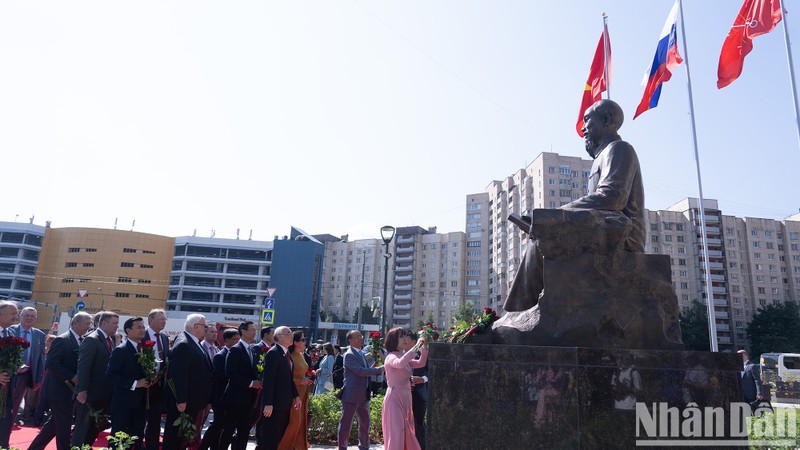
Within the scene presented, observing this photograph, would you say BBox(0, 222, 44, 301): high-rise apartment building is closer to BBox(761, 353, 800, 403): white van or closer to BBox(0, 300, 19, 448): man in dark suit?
BBox(0, 300, 19, 448): man in dark suit

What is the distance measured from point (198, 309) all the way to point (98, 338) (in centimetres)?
7446

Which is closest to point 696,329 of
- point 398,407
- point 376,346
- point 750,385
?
point 750,385

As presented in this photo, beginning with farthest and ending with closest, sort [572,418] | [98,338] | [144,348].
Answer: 1. [98,338]
2. [144,348]
3. [572,418]

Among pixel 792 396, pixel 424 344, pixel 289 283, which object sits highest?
pixel 289 283

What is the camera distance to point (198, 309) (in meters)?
75.4

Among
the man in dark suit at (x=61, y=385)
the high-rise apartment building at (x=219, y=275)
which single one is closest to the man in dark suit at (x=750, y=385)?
the man in dark suit at (x=61, y=385)

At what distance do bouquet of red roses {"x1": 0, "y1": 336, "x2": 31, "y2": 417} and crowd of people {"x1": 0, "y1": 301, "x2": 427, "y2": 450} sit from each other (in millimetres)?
74

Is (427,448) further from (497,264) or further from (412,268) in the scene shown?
(412,268)

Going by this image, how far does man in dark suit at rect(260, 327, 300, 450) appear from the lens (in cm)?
634

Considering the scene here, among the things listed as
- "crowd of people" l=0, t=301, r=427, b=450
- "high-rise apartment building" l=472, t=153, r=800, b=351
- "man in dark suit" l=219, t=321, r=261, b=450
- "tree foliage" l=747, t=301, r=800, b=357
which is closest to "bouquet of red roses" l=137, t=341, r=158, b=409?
"crowd of people" l=0, t=301, r=427, b=450

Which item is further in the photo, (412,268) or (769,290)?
(412,268)

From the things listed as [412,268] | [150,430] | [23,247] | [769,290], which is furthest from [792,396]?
[23,247]

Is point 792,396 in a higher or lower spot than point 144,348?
lower

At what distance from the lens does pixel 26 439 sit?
8242 millimetres
